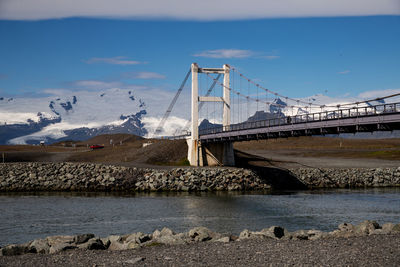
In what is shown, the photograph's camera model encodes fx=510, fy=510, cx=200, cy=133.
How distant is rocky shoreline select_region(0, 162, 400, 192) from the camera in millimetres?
57569

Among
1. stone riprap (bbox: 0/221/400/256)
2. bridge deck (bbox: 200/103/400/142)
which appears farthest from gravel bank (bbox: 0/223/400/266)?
bridge deck (bbox: 200/103/400/142)

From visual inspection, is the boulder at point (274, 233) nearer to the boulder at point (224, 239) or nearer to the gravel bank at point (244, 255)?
the gravel bank at point (244, 255)

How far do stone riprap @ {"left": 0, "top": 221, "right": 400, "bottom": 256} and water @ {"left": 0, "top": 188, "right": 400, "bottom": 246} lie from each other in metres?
6.94

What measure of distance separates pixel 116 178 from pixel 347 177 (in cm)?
3097

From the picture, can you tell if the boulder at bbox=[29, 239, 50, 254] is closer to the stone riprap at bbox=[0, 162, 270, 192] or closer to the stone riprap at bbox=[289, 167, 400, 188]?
the stone riprap at bbox=[0, 162, 270, 192]

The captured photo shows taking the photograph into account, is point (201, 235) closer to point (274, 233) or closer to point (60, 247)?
point (274, 233)

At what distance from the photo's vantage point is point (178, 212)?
40.2m

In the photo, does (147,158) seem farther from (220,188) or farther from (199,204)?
(199,204)

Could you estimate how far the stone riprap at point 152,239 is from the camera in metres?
20.2

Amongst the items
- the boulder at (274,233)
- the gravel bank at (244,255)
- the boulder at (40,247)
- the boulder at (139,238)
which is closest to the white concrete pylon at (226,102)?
the boulder at (274,233)

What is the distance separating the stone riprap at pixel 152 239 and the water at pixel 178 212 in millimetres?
6944

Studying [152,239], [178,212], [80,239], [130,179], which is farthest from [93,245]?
[130,179]

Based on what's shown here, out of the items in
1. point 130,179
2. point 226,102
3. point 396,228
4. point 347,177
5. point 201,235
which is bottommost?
point 201,235

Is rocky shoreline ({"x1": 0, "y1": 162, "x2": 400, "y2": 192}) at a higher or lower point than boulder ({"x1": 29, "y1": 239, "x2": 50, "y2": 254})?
higher
